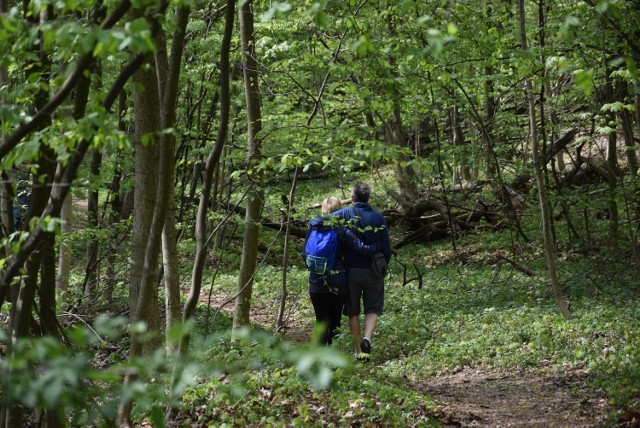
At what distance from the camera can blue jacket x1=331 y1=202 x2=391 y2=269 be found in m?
8.28

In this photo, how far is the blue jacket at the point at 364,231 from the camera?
828 cm

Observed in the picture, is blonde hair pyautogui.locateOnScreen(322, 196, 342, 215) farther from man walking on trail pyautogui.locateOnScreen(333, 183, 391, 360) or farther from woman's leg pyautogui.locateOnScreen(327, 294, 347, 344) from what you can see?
woman's leg pyautogui.locateOnScreen(327, 294, 347, 344)

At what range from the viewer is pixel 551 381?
714 cm

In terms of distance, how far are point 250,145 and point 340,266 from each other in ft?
6.10

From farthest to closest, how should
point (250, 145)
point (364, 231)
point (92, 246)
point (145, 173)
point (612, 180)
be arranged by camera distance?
point (612, 180) → point (92, 246) → point (250, 145) → point (364, 231) → point (145, 173)

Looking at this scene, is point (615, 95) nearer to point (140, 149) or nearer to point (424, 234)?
point (424, 234)

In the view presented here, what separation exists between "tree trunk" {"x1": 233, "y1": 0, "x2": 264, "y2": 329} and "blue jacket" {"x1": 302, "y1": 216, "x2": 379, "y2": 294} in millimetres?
838

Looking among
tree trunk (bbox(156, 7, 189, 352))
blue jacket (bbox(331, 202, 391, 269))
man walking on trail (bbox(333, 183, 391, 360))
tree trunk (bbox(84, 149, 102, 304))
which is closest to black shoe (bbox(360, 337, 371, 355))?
man walking on trail (bbox(333, 183, 391, 360))

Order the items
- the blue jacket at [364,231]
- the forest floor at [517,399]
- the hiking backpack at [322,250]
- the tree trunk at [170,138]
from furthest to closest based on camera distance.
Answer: the blue jacket at [364,231] → the hiking backpack at [322,250] → the forest floor at [517,399] → the tree trunk at [170,138]

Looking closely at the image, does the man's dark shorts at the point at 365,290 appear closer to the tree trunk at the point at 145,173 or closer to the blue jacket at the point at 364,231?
the blue jacket at the point at 364,231

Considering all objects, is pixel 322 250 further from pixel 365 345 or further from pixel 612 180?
pixel 612 180

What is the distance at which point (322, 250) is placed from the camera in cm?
817

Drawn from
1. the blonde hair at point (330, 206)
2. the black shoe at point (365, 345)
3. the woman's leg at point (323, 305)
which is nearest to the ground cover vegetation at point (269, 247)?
the blonde hair at point (330, 206)

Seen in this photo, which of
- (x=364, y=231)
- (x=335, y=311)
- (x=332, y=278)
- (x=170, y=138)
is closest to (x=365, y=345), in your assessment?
(x=335, y=311)
